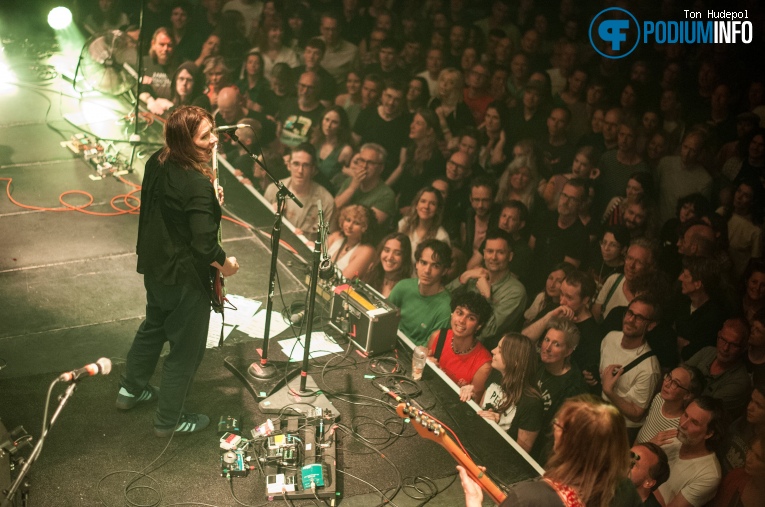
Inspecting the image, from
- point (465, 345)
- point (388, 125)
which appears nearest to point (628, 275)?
point (465, 345)

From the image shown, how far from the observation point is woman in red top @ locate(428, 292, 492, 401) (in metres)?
4.27

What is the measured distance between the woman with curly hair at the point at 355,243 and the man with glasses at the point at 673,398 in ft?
7.15

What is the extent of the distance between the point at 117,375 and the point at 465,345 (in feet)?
6.13

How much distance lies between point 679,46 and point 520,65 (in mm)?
1207

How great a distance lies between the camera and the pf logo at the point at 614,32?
4762 mm

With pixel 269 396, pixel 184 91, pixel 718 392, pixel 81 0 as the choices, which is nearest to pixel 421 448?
pixel 269 396

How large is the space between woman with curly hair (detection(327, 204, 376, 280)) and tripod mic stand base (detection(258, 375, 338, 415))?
121cm

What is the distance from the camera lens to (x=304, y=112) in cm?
639

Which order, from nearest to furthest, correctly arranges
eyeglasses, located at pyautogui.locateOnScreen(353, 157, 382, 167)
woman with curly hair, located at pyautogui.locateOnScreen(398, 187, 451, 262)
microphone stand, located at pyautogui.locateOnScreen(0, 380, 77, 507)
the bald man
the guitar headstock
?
1. microphone stand, located at pyautogui.locateOnScreen(0, 380, 77, 507)
2. the guitar headstock
3. woman with curly hair, located at pyautogui.locateOnScreen(398, 187, 451, 262)
4. eyeglasses, located at pyautogui.locateOnScreen(353, 157, 382, 167)
5. the bald man

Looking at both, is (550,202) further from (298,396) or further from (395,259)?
(298,396)

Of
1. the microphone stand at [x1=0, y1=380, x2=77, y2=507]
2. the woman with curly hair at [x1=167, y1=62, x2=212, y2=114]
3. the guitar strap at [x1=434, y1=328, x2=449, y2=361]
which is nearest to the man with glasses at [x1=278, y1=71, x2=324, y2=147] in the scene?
the woman with curly hair at [x1=167, y1=62, x2=212, y2=114]

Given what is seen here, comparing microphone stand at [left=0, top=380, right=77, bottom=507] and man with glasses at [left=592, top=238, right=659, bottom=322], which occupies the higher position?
man with glasses at [left=592, top=238, right=659, bottom=322]

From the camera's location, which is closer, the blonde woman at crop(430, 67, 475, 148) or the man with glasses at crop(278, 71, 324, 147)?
the blonde woman at crop(430, 67, 475, 148)

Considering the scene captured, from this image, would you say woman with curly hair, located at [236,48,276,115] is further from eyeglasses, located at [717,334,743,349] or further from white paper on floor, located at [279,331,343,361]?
eyeglasses, located at [717,334,743,349]
